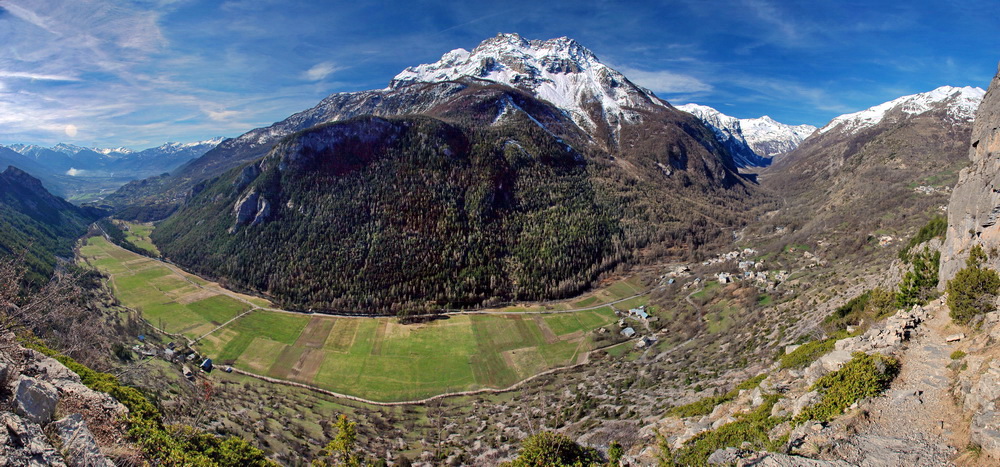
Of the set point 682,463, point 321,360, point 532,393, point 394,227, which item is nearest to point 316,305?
point 321,360

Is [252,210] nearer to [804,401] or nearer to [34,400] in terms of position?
[34,400]

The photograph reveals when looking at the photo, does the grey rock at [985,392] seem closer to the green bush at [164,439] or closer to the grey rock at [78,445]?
the grey rock at [78,445]

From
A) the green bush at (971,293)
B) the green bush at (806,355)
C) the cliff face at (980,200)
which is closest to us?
the green bush at (971,293)

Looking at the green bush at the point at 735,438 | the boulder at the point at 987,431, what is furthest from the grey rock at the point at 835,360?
Answer: the boulder at the point at 987,431

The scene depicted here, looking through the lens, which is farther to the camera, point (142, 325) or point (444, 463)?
point (142, 325)

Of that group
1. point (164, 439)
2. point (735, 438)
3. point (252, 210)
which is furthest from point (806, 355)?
point (252, 210)

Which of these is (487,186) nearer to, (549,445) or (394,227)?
(394,227)
